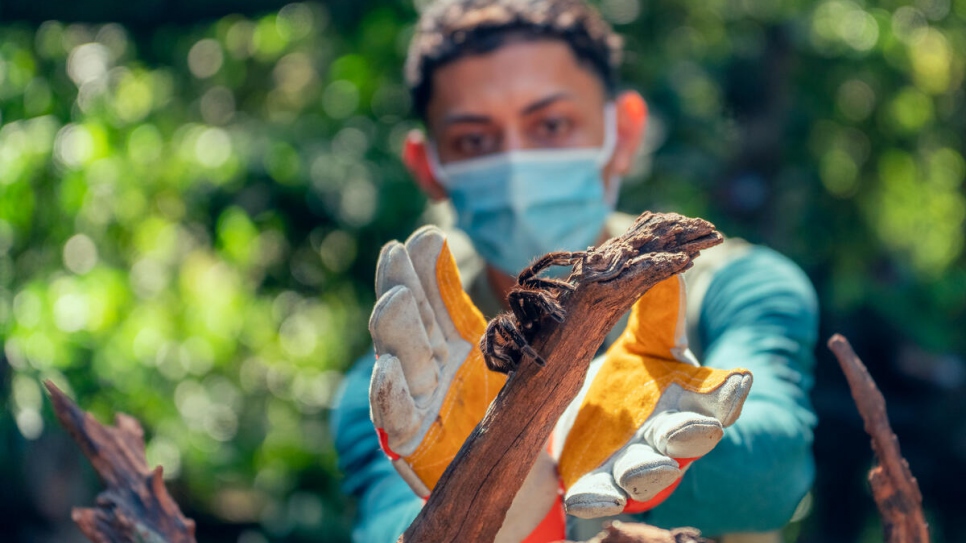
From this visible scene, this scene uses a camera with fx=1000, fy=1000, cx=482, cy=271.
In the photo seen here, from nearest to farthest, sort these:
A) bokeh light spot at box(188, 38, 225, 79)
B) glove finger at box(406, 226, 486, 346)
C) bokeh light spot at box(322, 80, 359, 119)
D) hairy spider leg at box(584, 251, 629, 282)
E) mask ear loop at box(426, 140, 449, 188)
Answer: hairy spider leg at box(584, 251, 629, 282)
glove finger at box(406, 226, 486, 346)
mask ear loop at box(426, 140, 449, 188)
bokeh light spot at box(322, 80, 359, 119)
bokeh light spot at box(188, 38, 225, 79)

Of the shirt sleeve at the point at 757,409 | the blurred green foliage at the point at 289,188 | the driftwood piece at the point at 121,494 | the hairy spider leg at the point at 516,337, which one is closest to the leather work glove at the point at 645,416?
the hairy spider leg at the point at 516,337

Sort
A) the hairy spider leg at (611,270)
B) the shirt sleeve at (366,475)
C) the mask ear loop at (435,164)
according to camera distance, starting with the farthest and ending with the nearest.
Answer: the mask ear loop at (435,164) < the shirt sleeve at (366,475) < the hairy spider leg at (611,270)

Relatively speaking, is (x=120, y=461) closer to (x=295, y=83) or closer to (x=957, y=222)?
(x=295, y=83)

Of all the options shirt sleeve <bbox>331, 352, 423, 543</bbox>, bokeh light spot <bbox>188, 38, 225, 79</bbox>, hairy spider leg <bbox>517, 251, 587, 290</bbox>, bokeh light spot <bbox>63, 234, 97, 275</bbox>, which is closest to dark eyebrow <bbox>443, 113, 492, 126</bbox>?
shirt sleeve <bbox>331, 352, 423, 543</bbox>

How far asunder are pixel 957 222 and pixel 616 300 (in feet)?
12.7

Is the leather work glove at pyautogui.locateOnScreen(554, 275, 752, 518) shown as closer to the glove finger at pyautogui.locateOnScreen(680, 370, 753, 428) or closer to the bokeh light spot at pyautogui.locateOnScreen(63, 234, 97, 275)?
the glove finger at pyautogui.locateOnScreen(680, 370, 753, 428)

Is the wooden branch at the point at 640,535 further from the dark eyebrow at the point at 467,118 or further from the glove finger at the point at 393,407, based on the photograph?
the dark eyebrow at the point at 467,118

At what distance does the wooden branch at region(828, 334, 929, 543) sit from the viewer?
1.25m

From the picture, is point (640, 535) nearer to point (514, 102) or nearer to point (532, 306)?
point (532, 306)

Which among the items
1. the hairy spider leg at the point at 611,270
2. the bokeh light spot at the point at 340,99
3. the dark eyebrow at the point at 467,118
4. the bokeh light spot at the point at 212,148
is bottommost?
the hairy spider leg at the point at 611,270

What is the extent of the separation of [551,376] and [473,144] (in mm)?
1075

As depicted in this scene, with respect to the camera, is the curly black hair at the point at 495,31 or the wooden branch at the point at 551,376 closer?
the wooden branch at the point at 551,376

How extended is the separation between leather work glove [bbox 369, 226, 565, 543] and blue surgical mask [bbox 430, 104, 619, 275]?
0.73 meters

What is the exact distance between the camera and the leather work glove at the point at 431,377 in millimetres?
1014
